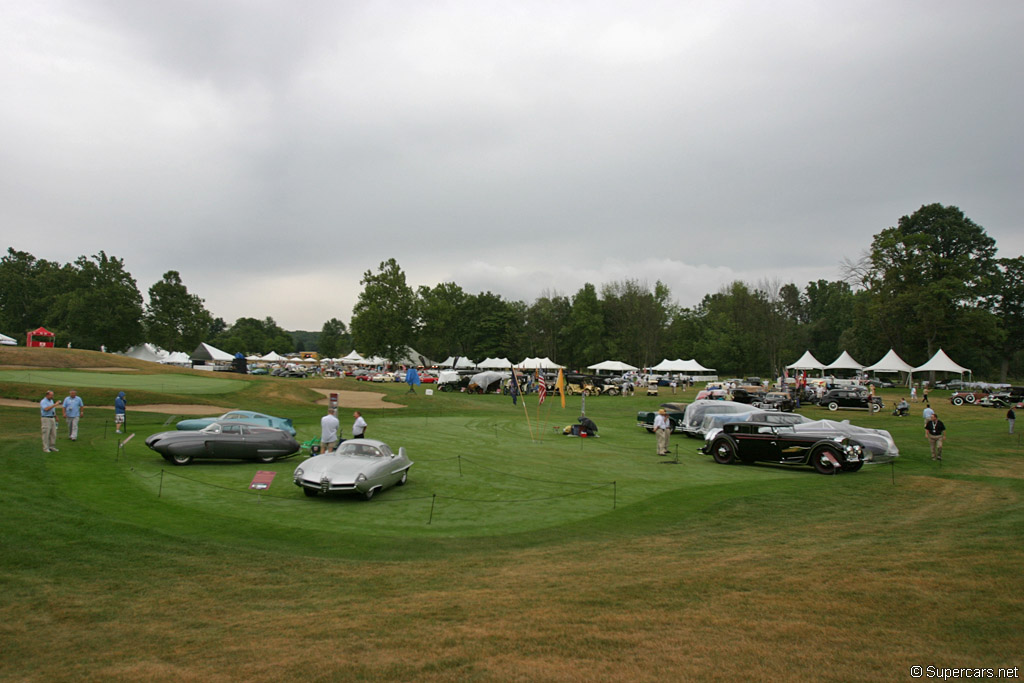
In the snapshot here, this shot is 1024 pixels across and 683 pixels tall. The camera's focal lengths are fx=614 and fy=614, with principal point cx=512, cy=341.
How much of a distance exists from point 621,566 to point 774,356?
101 m

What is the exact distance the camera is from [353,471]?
14266mm

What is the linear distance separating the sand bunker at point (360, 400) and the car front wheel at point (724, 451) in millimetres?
23340

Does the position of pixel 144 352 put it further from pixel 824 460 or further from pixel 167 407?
pixel 824 460

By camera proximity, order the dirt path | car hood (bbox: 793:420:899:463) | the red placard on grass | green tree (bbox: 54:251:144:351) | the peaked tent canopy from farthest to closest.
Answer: the peaked tent canopy, green tree (bbox: 54:251:144:351), the dirt path, car hood (bbox: 793:420:899:463), the red placard on grass

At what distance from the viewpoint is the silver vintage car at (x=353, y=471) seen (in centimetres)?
1402

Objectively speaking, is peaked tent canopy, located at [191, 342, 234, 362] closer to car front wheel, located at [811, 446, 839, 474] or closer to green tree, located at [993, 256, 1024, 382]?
car front wheel, located at [811, 446, 839, 474]

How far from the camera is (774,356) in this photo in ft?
331

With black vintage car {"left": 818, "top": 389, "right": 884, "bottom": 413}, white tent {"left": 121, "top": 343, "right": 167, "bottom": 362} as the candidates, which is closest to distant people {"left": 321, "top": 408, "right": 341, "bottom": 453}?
black vintage car {"left": 818, "top": 389, "right": 884, "bottom": 413}

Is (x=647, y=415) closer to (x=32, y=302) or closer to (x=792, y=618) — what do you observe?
(x=792, y=618)

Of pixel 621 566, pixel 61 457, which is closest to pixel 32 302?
pixel 61 457

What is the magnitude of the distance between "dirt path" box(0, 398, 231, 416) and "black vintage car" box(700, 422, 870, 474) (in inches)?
966

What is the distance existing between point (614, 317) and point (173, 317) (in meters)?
75.5

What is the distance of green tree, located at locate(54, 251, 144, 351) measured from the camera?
88000 mm

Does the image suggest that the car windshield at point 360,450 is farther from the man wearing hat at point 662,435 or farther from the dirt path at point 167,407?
the dirt path at point 167,407
